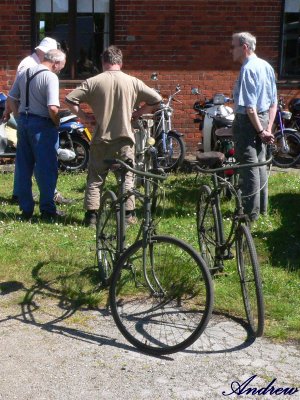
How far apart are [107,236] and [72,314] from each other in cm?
70

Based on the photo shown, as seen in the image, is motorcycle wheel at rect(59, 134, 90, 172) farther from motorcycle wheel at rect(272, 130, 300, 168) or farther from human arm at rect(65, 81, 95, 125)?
human arm at rect(65, 81, 95, 125)

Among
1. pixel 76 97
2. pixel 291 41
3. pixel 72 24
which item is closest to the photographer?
pixel 76 97

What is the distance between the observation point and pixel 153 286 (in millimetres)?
5855

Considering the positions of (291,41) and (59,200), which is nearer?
(59,200)

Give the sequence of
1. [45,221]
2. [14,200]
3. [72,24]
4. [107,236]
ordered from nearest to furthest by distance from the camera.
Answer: [107,236] → [45,221] → [14,200] → [72,24]

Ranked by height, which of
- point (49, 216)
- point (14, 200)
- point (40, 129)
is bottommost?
point (14, 200)

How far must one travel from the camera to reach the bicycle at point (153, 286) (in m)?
5.47

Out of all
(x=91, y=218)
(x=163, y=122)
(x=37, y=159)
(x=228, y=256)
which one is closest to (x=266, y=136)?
(x=91, y=218)

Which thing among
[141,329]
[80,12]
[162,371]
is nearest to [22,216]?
[141,329]

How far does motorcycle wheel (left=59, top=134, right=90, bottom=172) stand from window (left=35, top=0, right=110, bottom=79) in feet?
5.18

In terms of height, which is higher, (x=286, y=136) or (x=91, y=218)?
(x=286, y=136)

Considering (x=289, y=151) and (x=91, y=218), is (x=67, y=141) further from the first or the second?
(x=91, y=218)

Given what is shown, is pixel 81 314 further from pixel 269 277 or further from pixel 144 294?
pixel 269 277

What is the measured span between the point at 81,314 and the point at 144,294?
1.64ft
